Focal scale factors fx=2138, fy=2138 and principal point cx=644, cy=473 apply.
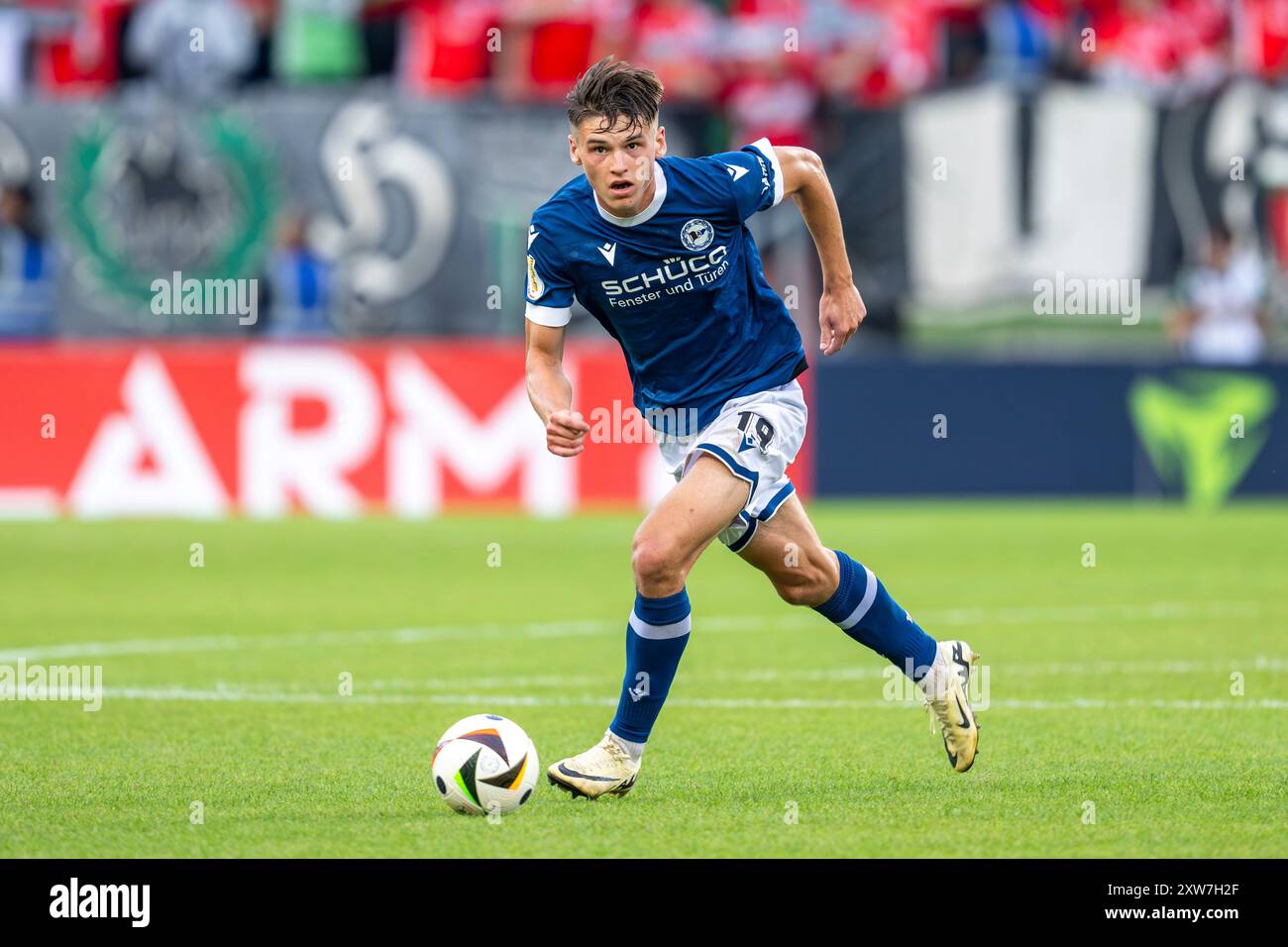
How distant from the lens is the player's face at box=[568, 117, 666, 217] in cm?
616

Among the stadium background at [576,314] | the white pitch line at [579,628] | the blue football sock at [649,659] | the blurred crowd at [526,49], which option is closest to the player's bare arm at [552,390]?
the blue football sock at [649,659]

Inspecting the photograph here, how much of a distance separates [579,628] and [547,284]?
4.49 metres

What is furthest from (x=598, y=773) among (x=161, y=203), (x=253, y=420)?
(x=161, y=203)

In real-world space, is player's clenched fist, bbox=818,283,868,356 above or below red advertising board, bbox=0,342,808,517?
above

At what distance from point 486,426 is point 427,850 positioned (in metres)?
11.5

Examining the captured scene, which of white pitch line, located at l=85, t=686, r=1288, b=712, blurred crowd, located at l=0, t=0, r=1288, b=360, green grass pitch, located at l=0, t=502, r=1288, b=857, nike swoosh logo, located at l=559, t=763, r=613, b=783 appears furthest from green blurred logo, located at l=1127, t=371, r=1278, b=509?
nike swoosh logo, located at l=559, t=763, r=613, b=783

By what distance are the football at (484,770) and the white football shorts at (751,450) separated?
93 centimetres

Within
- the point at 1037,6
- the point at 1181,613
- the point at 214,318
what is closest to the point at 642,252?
the point at 1181,613

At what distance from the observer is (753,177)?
653 centimetres

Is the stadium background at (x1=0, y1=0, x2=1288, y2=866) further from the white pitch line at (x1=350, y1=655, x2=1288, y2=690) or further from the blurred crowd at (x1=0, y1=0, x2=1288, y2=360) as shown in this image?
the white pitch line at (x1=350, y1=655, x2=1288, y2=690)

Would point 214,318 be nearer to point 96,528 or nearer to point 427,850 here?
point 96,528

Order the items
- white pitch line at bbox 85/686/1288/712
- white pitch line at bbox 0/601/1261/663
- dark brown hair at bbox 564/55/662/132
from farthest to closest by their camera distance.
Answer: white pitch line at bbox 0/601/1261/663 → white pitch line at bbox 85/686/1288/712 → dark brown hair at bbox 564/55/662/132

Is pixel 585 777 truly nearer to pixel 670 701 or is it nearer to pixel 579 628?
pixel 670 701

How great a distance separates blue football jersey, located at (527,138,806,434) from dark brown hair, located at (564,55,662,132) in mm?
281
